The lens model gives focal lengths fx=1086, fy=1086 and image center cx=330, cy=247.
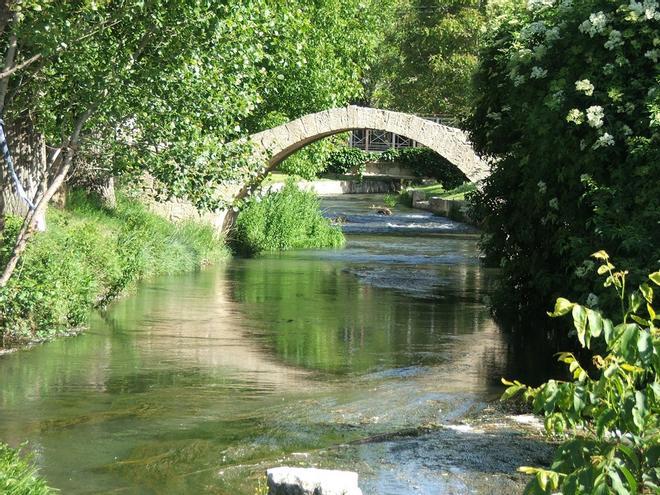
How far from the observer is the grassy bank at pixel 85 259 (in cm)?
1184

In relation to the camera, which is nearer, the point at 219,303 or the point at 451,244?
the point at 219,303

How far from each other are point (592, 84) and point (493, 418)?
3.34 metres

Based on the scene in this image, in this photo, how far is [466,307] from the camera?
1648 centimetres

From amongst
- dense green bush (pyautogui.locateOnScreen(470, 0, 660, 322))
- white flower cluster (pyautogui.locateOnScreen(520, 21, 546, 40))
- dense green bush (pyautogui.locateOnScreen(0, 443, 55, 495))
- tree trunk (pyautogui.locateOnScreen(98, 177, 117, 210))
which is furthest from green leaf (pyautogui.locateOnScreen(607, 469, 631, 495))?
tree trunk (pyautogui.locateOnScreen(98, 177, 117, 210))

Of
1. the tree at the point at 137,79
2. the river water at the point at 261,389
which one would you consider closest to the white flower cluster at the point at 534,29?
the tree at the point at 137,79

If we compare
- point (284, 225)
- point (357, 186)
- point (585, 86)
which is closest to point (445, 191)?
point (357, 186)

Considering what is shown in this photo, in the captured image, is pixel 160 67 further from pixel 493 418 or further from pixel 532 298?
pixel 532 298

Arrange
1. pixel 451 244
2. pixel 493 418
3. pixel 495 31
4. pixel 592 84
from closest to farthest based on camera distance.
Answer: pixel 493 418, pixel 592 84, pixel 495 31, pixel 451 244

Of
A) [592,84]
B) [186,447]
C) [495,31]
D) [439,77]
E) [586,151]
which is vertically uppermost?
[439,77]

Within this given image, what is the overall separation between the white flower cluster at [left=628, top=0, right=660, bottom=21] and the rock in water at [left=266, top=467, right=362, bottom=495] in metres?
5.90

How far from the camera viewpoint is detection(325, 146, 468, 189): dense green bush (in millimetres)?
44875

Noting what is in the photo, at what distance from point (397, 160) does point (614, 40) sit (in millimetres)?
36890

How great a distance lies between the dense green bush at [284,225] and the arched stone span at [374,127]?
6.50 ft

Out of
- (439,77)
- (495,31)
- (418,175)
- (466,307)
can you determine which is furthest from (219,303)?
(439,77)
